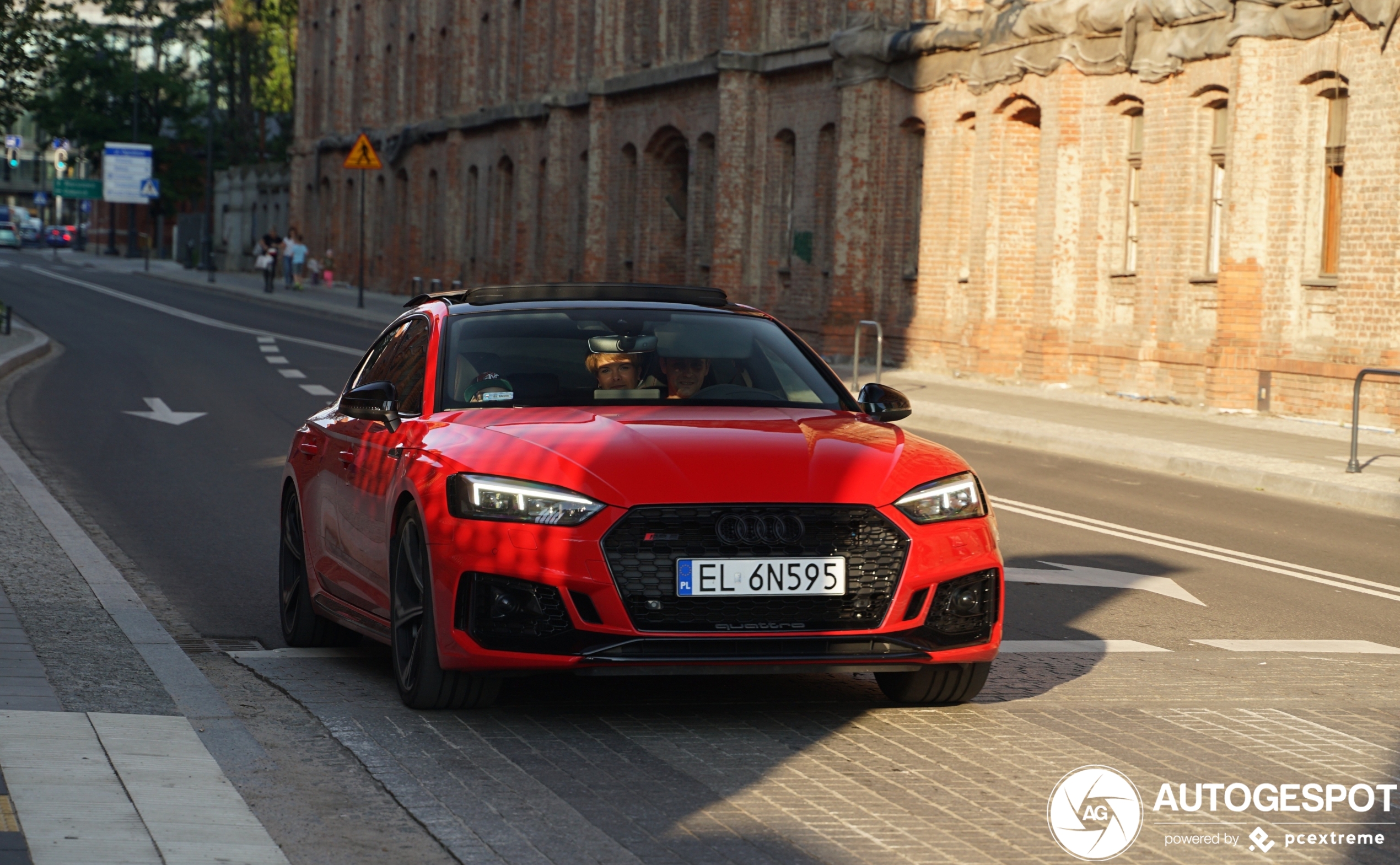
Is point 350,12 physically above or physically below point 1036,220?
above

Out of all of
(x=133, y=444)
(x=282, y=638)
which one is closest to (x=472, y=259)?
(x=133, y=444)

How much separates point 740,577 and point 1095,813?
4.54 feet

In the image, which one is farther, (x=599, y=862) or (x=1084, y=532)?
(x=1084, y=532)

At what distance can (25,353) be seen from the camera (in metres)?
28.2

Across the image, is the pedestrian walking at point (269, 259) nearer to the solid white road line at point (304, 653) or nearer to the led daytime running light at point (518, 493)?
the solid white road line at point (304, 653)

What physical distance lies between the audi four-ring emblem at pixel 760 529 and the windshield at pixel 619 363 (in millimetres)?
1132

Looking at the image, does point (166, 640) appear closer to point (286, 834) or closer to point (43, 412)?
point (286, 834)

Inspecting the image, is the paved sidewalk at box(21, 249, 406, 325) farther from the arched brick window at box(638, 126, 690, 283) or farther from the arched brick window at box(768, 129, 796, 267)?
the arched brick window at box(768, 129, 796, 267)

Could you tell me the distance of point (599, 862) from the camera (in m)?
4.90

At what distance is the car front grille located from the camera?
6242 mm

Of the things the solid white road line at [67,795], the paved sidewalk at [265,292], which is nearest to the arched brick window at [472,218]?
the paved sidewalk at [265,292]

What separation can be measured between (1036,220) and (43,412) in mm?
15206

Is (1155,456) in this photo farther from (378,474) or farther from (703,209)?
(703,209)

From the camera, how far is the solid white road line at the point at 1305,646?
8.81m
